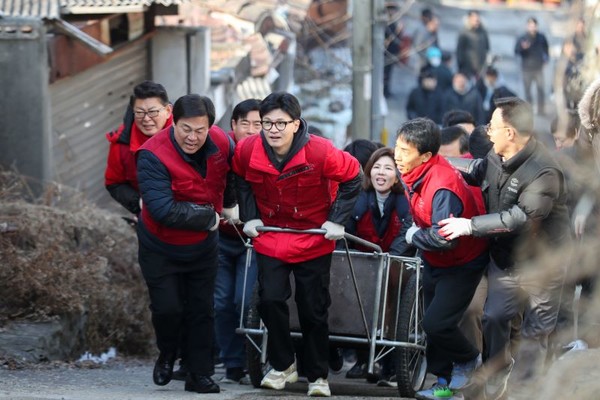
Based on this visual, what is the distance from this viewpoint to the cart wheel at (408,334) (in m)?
7.93

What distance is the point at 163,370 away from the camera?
25.8 feet

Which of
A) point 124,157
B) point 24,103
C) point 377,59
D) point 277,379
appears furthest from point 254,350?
point 377,59

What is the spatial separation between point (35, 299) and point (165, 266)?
2.23m

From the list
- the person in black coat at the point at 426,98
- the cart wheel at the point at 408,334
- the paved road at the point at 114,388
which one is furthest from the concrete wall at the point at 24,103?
the person in black coat at the point at 426,98

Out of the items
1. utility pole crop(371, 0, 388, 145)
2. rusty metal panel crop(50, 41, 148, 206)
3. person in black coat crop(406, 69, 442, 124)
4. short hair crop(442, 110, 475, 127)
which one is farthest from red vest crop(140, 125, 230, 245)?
person in black coat crop(406, 69, 442, 124)

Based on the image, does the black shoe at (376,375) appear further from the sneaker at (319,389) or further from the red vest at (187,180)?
the red vest at (187,180)

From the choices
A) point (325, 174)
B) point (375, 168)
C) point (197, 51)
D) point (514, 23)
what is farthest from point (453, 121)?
point (514, 23)

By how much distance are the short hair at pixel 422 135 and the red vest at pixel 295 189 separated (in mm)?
373

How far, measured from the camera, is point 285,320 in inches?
299

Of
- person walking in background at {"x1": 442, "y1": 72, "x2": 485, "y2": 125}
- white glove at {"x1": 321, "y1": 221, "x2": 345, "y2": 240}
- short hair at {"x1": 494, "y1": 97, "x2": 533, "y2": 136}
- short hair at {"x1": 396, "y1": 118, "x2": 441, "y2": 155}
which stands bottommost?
white glove at {"x1": 321, "y1": 221, "x2": 345, "y2": 240}

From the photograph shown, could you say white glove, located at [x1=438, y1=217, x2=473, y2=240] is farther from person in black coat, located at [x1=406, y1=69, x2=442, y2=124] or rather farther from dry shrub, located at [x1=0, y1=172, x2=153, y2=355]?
person in black coat, located at [x1=406, y1=69, x2=442, y2=124]

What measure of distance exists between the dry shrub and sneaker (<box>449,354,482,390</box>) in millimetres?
3236

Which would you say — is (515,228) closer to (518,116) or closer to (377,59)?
(518,116)

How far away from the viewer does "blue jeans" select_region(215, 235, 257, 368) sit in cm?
858
